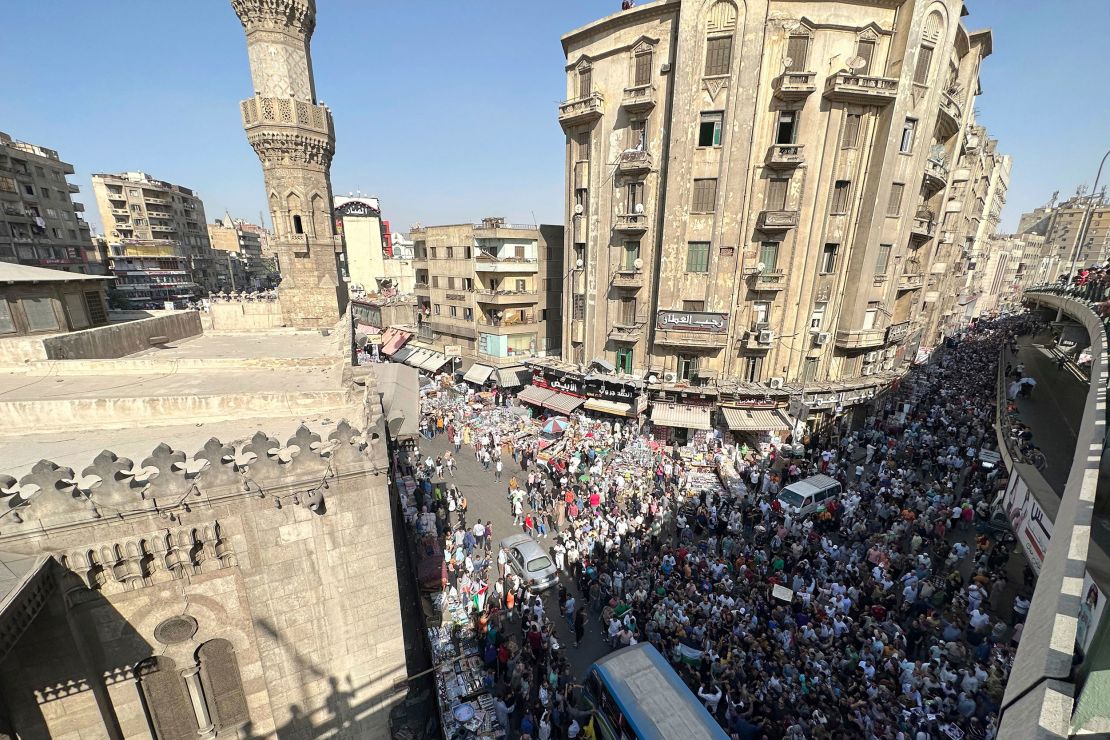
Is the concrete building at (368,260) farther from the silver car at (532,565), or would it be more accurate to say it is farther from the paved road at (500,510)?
the silver car at (532,565)

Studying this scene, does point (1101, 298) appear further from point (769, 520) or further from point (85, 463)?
point (85, 463)

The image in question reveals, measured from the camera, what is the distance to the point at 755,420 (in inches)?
961

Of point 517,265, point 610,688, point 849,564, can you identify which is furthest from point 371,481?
point 517,265

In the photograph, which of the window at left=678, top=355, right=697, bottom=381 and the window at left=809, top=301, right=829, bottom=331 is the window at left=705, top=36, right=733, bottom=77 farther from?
the window at left=678, top=355, right=697, bottom=381

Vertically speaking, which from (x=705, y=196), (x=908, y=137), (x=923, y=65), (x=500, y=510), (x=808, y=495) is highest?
(x=923, y=65)

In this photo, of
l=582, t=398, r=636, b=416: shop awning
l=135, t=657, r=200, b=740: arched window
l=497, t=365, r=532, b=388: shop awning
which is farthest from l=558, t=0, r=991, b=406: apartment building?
l=135, t=657, r=200, b=740: arched window

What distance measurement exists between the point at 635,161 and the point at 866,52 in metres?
12.2

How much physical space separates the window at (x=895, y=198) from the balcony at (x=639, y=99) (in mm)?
13765

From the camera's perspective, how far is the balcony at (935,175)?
84.0ft

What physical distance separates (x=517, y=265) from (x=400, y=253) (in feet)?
205

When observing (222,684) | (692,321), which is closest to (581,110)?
(692,321)

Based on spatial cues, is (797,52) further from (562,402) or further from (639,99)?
(562,402)

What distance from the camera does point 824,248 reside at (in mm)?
24266

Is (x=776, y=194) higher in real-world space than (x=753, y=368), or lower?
higher
